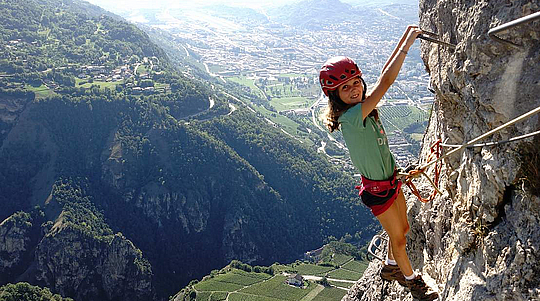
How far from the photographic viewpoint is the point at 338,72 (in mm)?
4645

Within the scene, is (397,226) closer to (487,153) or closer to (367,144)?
(367,144)

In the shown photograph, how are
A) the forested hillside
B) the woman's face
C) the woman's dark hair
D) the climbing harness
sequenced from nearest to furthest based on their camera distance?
the woman's face
the woman's dark hair
the climbing harness
the forested hillside

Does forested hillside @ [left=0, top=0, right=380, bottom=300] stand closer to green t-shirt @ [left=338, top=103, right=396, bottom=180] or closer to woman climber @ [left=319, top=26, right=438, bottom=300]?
woman climber @ [left=319, top=26, right=438, bottom=300]

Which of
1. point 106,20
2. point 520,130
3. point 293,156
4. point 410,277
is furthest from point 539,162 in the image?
point 106,20

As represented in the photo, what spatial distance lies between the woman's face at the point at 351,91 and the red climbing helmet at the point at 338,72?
0.21ft

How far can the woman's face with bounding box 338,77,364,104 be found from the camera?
4715 millimetres

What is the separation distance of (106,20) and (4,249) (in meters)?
98.4

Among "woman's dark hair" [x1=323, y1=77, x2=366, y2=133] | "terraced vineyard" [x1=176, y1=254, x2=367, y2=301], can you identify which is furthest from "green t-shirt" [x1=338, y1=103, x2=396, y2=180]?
"terraced vineyard" [x1=176, y1=254, x2=367, y2=301]

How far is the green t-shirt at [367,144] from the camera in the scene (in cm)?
465

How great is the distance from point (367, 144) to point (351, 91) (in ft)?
1.85

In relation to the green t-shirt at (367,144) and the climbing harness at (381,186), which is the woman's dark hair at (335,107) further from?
the climbing harness at (381,186)

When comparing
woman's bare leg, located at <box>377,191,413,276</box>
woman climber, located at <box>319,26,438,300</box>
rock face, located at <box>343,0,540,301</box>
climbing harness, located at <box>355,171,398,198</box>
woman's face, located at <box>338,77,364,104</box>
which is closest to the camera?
rock face, located at <box>343,0,540,301</box>

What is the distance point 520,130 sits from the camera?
153 inches

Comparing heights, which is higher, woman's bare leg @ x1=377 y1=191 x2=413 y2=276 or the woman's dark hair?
the woman's dark hair
